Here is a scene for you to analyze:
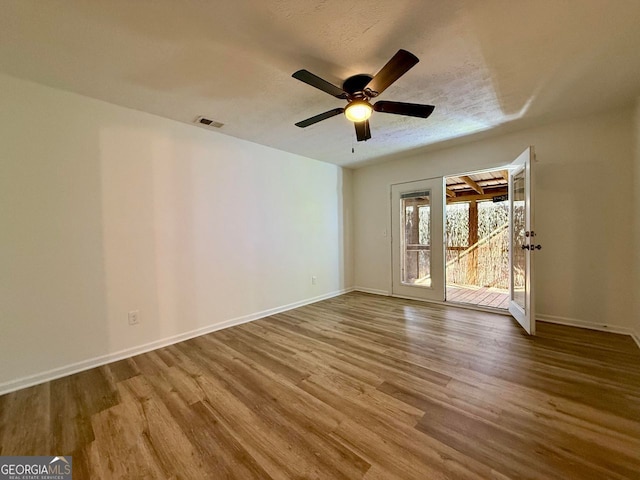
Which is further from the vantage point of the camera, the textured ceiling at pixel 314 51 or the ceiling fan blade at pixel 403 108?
the ceiling fan blade at pixel 403 108

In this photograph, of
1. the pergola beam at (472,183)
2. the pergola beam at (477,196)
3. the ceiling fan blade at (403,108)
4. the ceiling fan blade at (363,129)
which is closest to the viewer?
the ceiling fan blade at (403,108)

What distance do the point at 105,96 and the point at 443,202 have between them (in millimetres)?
4344

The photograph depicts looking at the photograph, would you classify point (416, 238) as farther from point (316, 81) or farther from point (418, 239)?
point (316, 81)

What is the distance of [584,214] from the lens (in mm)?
2986

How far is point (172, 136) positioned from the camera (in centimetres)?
288

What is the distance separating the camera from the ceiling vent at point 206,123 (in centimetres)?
287

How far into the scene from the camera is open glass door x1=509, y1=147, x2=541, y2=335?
2789 mm

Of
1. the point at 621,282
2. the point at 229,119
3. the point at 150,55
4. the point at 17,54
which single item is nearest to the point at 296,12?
the point at 150,55

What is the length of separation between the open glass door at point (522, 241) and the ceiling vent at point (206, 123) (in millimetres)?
3440

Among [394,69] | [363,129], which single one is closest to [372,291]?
[363,129]

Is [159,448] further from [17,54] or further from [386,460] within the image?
[17,54]

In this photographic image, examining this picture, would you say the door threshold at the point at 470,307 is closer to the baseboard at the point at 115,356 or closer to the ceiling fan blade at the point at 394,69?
the baseboard at the point at 115,356

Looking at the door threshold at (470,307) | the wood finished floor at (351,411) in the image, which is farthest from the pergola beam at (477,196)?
the wood finished floor at (351,411)

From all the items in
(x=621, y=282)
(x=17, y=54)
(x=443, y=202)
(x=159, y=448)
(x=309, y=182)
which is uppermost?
(x=17, y=54)
